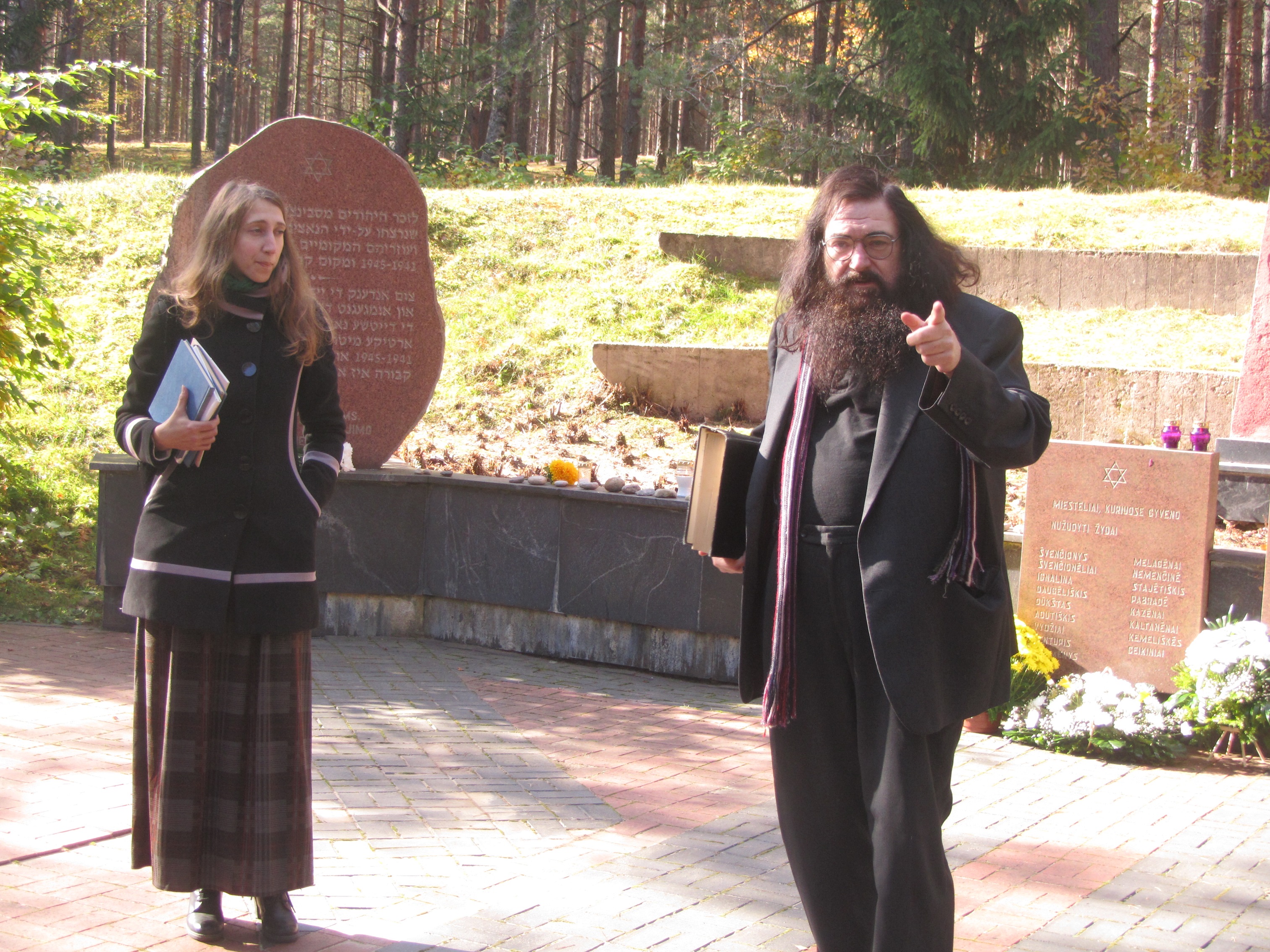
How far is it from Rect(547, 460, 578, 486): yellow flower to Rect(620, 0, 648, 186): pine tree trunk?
1732 cm

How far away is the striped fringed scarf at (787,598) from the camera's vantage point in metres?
2.69

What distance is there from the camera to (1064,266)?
12.3 m

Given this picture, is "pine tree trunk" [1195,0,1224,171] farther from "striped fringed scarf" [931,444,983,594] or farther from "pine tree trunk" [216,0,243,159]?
"pine tree trunk" [216,0,243,159]

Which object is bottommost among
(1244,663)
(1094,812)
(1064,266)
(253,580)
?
(1094,812)

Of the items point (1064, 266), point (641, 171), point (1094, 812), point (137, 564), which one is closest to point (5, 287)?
point (137, 564)

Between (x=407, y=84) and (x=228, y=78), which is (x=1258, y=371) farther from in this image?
(x=228, y=78)

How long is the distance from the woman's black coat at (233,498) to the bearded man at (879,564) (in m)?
1.17

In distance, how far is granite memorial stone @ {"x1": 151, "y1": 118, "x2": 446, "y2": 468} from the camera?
6.99 m

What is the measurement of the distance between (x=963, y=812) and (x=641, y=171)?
60.8 feet

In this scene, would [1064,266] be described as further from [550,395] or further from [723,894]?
[723,894]

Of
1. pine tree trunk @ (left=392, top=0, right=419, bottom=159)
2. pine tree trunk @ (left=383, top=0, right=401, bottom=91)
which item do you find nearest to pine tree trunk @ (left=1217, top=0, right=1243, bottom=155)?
pine tree trunk @ (left=392, top=0, right=419, bottom=159)

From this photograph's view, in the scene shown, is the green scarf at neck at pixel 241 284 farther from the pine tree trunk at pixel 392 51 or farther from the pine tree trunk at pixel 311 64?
the pine tree trunk at pixel 311 64

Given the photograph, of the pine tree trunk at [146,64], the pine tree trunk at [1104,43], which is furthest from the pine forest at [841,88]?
the pine tree trunk at [146,64]

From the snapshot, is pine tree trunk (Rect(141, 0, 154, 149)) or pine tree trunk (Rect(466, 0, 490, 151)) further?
pine tree trunk (Rect(141, 0, 154, 149))
